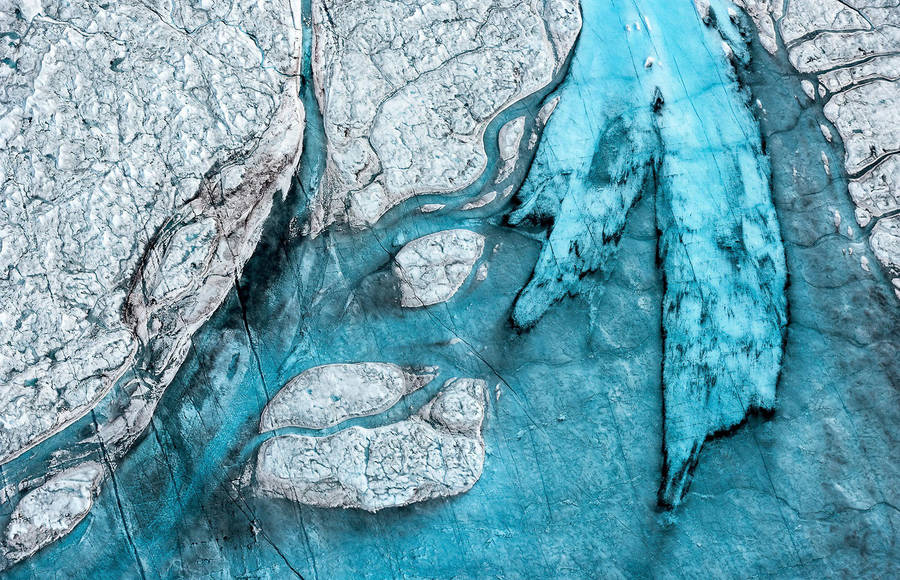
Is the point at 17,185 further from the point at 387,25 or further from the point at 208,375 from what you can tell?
the point at 387,25

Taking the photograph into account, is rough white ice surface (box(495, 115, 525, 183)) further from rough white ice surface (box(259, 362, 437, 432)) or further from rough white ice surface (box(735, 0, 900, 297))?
rough white ice surface (box(735, 0, 900, 297))

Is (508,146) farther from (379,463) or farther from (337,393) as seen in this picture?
(379,463)

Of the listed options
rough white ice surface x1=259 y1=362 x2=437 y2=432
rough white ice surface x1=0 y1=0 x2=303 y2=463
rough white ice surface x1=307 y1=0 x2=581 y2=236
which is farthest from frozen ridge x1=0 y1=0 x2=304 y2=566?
rough white ice surface x1=259 y1=362 x2=437 y2=432

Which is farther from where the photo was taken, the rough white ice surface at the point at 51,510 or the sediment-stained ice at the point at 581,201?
the sediment-stained ice at the point at 581,201

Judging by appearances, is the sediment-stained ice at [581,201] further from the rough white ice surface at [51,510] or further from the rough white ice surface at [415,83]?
the rough white ice surface at [51,510]

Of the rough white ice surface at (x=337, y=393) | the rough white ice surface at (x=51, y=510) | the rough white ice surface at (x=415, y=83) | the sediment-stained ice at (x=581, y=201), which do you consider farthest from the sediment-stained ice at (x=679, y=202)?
the rough white ice surface at (x=51, y=510)
